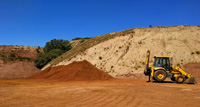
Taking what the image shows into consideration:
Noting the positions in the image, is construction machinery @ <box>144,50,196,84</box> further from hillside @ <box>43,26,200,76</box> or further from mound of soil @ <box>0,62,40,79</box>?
mound of soil @ <box>0,62,40,79</box>

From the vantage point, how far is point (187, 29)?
33.2 m

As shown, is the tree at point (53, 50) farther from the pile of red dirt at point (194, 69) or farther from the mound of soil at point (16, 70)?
the pile of red dirt at point (194, 69)

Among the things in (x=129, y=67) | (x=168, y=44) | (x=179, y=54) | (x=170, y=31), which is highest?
(x=170, y=31)

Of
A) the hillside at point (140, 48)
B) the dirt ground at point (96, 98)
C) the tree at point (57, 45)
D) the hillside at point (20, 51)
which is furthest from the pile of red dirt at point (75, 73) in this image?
the hillside at point (20, 51)

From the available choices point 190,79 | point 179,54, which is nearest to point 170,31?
point 179,54

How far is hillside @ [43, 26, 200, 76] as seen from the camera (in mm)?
27922

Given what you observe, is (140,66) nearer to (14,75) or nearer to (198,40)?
(198,40)

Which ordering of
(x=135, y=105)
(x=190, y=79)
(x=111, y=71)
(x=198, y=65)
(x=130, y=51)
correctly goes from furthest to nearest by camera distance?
(x=130, y=51), (x=111, y=71), (x=198, y=65), (x=190, y=79), (x=135, y=105)

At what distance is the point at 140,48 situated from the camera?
101 feet

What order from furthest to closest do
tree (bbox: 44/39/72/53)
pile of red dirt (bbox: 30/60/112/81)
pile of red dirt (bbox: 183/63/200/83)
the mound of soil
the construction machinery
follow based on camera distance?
1. tree (bbox: 44/39/72/53)
2. the mound of soil
3. pile of red dirt (bbox: 183/63/200/83)
4. pile of red dirt (bbox: 30/60/112/81)
5. the construction machinery

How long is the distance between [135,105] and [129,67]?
21.5m

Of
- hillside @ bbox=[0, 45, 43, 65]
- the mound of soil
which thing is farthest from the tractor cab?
hillside @ bbox=[0, 45, 43, 65]

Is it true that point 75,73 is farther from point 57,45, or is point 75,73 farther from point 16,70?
point 57,45

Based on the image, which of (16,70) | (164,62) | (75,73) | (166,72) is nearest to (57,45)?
(16,70)
